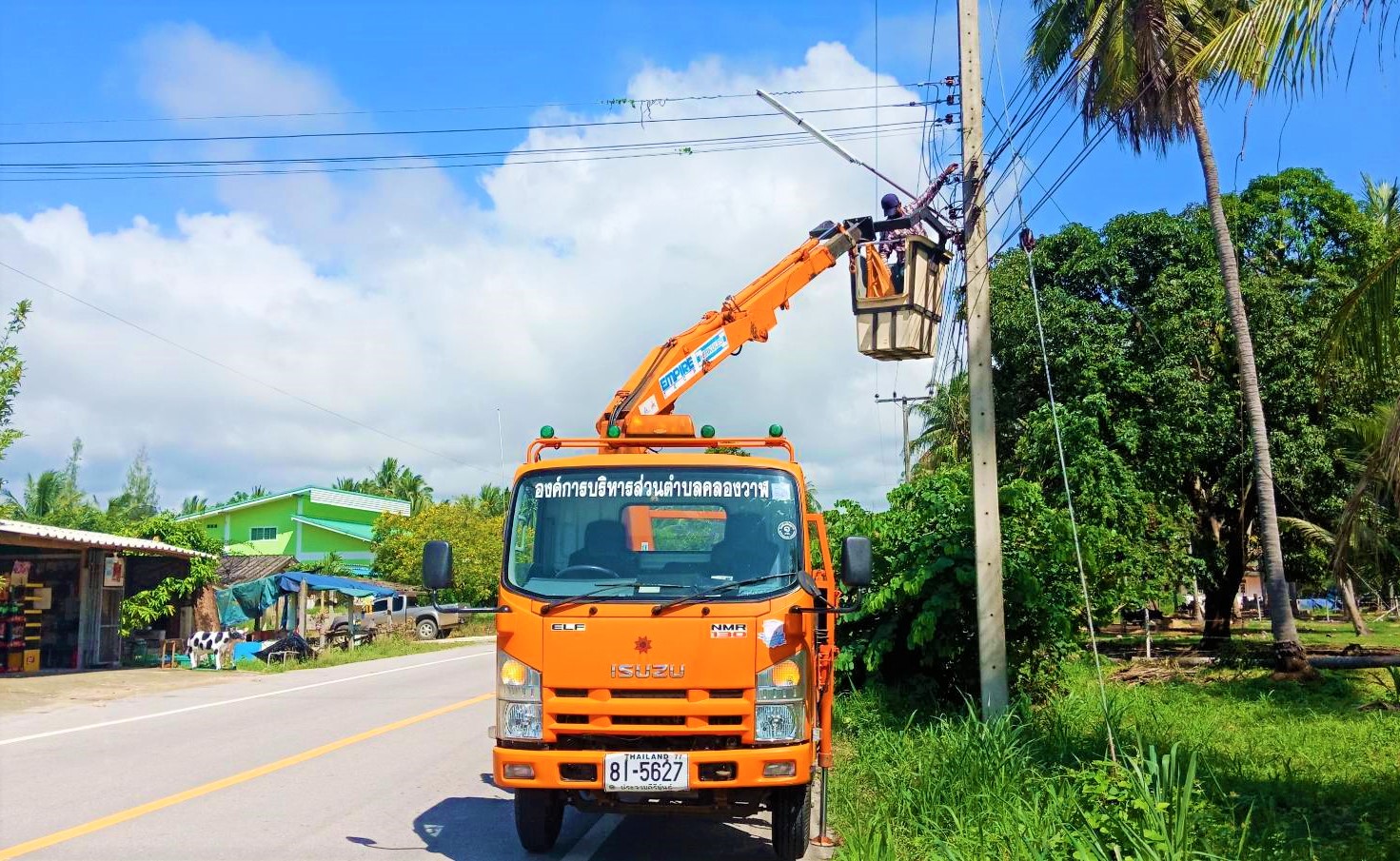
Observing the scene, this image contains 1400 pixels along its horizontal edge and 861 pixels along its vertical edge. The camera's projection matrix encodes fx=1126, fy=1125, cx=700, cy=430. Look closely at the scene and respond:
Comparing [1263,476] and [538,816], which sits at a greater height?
[1263,476]

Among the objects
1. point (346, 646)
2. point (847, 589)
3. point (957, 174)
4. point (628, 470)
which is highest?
point (957, 174)

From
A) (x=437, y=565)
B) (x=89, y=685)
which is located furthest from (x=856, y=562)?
(x=89, y=685)

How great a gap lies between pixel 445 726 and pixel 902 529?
245 inches

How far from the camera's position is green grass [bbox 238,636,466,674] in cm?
2666

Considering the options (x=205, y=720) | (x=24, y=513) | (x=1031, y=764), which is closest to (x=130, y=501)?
Result: (x=24, y=513)

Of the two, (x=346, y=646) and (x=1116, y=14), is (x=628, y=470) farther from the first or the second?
(x=346, y=646)

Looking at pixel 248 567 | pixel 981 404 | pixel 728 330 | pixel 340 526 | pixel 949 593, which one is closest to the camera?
pixel 981 404

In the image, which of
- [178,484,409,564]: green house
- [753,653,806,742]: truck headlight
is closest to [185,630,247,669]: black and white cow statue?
[753,653,806,742]: truck headlight

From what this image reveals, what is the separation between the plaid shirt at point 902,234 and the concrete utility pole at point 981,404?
92 centimetres

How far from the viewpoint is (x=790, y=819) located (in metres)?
6.63

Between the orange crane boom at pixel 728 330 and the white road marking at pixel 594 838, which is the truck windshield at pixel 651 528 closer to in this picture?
the white road marking at pixel 594 838

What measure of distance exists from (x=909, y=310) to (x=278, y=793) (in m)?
6.87

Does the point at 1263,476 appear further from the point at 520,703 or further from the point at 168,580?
the point at 168,580

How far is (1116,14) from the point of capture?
13906 millimetres
